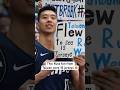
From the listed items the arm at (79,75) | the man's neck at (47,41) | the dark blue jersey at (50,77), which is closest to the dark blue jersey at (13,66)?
the dark blue jersey at (50,77)

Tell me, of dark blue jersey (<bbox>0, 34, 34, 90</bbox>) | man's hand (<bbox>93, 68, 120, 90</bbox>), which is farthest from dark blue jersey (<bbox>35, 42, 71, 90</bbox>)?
man's hand (<bbox>93, 68, 120, 90</bbox>)

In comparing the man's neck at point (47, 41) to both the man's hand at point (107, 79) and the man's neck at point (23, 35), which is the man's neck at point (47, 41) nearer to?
the man's neck at point (23, 35)

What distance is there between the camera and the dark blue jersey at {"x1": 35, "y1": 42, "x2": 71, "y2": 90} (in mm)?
5594

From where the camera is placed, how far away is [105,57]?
5582 millimetres

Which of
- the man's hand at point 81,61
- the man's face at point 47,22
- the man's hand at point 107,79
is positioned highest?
the man's face at point 47,22

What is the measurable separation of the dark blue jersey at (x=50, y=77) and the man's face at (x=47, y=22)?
0.70 feet

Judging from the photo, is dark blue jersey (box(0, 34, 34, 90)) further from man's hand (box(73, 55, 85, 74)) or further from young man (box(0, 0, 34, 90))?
man's hand (box(73, 55, 85, 74))

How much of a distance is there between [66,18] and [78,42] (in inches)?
13.4

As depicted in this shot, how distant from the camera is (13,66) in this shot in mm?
5531

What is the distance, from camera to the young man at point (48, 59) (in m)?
5.58

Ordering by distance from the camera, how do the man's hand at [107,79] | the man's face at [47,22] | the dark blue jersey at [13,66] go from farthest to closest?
the man's face at [47,22] < the dark blue jersey at [13,66] < the man's hand at [107,79]

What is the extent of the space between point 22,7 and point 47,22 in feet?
1.22

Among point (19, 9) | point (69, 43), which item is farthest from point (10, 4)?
point (69, 43)

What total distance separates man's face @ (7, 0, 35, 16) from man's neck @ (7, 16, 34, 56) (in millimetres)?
106
